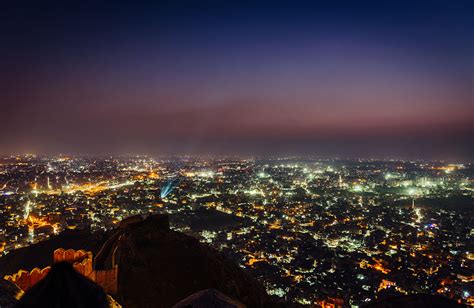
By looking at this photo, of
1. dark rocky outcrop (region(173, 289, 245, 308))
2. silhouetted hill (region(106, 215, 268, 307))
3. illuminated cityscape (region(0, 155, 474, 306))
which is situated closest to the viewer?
dark rocky outcrop (region(173, 289, 245, 308))

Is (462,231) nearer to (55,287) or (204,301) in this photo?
(204,301)

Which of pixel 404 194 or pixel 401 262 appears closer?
pixel 401 262

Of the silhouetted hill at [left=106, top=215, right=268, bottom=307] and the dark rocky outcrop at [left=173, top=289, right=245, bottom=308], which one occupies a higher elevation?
the dark rocky outcrop at [left=173, top=289, right=245, bottom=308]

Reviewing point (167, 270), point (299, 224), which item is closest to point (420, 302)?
point (167, 270)

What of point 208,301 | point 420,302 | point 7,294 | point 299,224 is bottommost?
point 299,224

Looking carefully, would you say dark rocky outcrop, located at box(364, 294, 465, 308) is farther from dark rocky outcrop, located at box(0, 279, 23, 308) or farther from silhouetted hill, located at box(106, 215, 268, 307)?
dark rocky outcrop, located at box(0, 279, 23, 308)

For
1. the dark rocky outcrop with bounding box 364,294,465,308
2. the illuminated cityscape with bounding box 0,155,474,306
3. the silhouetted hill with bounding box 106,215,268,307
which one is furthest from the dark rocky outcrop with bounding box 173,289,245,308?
the illuminated cityscape with bounding box 0,155,474,306

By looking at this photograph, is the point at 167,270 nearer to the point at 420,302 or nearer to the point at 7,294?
the point at 7,294

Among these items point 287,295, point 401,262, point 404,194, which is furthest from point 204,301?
point 404,194

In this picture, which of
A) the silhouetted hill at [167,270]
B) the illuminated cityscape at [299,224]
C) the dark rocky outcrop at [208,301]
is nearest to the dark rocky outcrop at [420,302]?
the dark rocky outcrop at [208,301]
